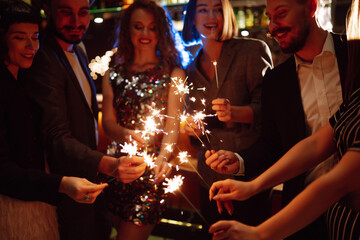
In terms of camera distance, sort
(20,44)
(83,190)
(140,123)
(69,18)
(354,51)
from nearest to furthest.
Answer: (354,51), (83,190), (20,44), (69,18), (140,123)

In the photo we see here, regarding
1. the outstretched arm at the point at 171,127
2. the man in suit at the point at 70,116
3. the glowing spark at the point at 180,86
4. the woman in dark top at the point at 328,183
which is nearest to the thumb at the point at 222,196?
the woman in dark top at the point at 328,183

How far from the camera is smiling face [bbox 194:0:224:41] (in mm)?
2195

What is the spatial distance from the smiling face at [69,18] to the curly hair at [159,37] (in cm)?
25

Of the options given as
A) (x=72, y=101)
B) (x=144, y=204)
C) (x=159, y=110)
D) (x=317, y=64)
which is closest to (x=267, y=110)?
(x=317, y=64)

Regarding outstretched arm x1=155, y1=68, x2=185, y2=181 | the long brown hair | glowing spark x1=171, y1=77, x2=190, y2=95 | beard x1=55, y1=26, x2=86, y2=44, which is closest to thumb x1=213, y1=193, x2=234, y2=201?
the long brown hair

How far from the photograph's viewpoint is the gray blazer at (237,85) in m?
2.25

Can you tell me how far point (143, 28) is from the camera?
225 cm

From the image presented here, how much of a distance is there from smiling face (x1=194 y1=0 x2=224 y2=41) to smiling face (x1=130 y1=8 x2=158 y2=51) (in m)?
0.27

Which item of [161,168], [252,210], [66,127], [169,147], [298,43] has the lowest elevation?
[252,210]

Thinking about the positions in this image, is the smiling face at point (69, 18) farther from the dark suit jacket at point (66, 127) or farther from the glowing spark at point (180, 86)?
the glowing spark at point (180, 86)

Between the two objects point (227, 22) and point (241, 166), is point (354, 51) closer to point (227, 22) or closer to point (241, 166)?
point (241, 166)

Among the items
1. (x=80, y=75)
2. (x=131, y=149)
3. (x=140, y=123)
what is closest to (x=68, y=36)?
(x=80, y=75)

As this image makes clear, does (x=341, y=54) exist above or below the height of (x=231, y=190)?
above

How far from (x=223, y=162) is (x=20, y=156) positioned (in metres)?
0.98
